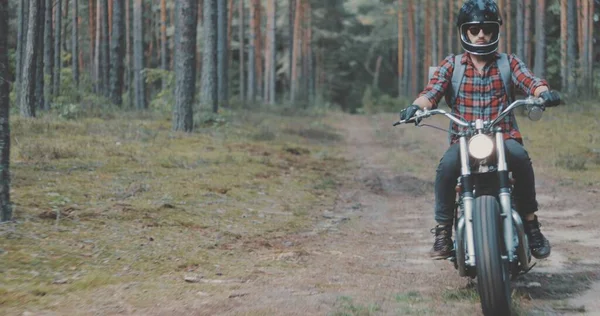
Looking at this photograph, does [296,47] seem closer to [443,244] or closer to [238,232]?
[238,232]

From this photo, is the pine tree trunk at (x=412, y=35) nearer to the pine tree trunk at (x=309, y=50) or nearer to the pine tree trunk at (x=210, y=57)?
the pine tree trunk at (x=309, y=50)

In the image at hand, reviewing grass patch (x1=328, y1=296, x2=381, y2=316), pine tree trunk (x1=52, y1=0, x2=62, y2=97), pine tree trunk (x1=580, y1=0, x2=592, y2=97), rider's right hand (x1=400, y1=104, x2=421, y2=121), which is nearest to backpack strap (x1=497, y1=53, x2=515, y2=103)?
rider's right hand (x1=400, y1=104, x2=421, y2=121)

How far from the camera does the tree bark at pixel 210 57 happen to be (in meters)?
22.0

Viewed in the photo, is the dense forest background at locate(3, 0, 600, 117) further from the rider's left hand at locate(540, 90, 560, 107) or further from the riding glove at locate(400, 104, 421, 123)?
the rider's left hand at locate(540, 90, 560, 107)

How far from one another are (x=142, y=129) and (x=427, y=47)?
41.5 m

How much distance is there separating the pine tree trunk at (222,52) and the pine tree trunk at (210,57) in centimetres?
568

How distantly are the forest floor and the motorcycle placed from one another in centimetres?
37

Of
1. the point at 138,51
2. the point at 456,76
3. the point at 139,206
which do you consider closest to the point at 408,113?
the point at 456,76

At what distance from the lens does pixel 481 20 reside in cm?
551

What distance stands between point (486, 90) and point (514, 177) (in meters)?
0.71

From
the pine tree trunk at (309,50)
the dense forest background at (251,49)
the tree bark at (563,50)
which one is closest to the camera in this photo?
the dense forest background at (251,49)

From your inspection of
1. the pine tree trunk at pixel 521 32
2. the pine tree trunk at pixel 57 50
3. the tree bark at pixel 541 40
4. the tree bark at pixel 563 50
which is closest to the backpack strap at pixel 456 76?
the pine tree trunk at pixel 57 50

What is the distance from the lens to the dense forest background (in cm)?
2212

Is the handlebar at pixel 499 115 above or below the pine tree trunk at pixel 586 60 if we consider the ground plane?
below
